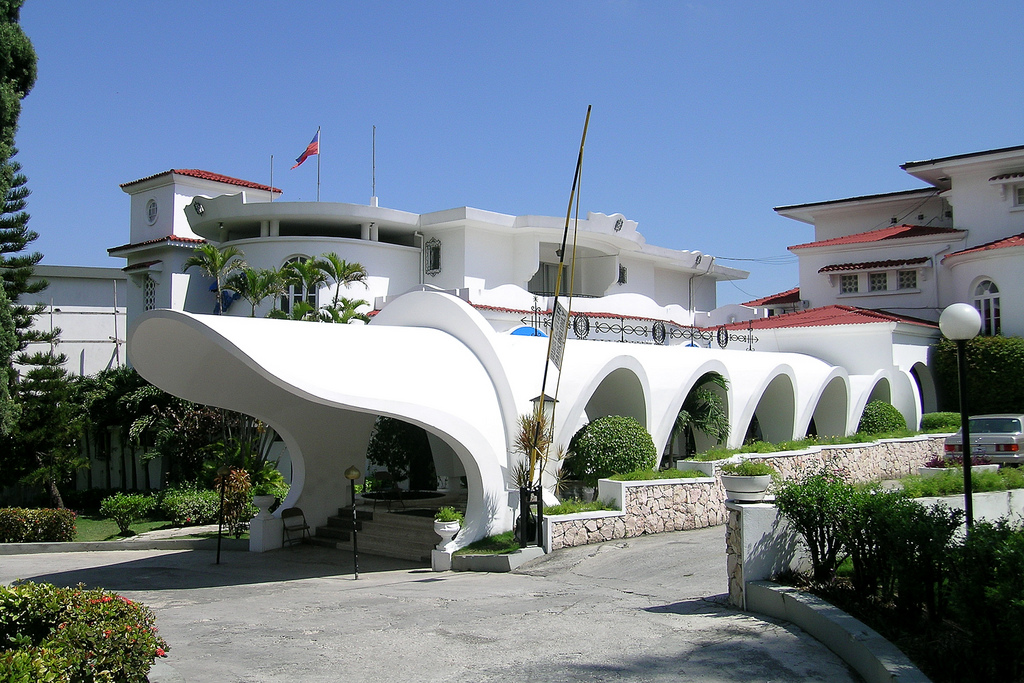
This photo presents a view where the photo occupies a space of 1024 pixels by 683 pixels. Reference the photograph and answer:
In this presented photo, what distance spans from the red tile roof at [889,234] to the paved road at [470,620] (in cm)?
2319

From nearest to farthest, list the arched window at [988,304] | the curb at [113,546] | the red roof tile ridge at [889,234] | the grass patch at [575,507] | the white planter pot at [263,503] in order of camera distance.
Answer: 1. the grass patch at [575,507]
2. the white planter pot at [263,503]
3. the curb at [113,546]
4. the arched window at [988,304]
5. the red roof tile ridge at [889,234]

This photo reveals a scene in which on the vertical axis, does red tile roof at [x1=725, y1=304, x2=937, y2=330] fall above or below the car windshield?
above

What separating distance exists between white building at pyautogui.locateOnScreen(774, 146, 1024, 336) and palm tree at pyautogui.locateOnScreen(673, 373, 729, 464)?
15091mm

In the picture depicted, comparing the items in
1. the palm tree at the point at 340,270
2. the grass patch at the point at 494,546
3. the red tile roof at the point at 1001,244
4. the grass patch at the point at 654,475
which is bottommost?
the grass patch at the point at 494,546

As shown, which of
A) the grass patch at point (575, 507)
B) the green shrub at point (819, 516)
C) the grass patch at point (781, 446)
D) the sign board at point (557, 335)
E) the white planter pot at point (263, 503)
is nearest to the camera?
the green shrub at point (819, 516)

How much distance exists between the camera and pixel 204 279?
3216 centimetres

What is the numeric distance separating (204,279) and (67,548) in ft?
49.0

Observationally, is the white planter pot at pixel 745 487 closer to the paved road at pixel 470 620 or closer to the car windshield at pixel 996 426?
the paved road at pixel 470 620

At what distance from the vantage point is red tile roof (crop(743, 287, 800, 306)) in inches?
1590

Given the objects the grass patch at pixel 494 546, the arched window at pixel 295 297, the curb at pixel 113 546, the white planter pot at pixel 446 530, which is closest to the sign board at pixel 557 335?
the grass patch at pixel 494 546

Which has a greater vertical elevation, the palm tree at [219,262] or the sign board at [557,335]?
the palm tree at [219,262]

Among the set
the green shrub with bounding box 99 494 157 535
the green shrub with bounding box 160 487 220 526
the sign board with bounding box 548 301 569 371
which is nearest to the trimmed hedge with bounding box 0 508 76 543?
the green shrub with bounding box 99 494 157 535

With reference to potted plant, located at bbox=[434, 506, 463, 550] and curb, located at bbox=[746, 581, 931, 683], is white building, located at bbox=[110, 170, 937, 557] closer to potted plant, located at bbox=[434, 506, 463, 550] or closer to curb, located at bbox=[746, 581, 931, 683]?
potted plant, located at bbox=[434, 506, 463, 550]

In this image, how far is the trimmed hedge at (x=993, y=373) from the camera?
91.7 feet
